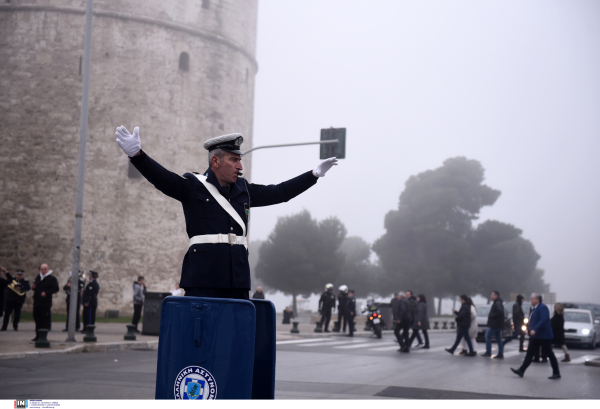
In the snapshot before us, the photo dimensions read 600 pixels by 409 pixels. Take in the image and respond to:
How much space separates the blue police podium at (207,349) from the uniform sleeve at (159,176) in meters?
0.61

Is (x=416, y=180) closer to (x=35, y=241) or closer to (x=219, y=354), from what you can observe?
(x=35, y=241)

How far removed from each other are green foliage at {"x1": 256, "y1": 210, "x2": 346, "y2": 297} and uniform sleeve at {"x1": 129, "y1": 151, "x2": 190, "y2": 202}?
50434 millimetres

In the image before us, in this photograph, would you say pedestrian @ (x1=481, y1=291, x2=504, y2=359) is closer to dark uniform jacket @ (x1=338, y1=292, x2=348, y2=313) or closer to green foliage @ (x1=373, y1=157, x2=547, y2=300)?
dark uniform jacket @ (x1=338, y1=292, x2=348, y2=313)

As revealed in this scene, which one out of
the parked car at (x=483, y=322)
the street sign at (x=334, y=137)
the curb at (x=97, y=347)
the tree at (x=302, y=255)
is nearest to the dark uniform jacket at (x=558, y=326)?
the street sign at (x=334, y=137)

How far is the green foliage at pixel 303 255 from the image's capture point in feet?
178

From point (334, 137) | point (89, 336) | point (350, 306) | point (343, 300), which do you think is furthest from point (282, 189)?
A: point (343, 300)

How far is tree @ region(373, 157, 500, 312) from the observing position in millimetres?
56719

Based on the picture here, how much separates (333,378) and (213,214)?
21.0 feet

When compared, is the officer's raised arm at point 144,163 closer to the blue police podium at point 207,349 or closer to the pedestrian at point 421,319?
the blue police podium at point 207,349

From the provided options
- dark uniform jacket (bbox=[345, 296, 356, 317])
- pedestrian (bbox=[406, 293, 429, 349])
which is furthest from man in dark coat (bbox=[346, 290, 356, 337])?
pedestrian (bbox=[406, 293, 429, 349])

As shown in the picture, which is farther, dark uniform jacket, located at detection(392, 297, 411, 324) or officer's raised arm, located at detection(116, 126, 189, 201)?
dark uniform jacket, located at detection(392, 297, 411, 324)

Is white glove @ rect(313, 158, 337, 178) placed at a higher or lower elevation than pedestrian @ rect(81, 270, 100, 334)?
higher

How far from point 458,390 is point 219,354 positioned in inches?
239

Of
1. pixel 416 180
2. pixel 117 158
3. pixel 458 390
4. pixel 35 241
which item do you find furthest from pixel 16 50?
pixel 416 180
